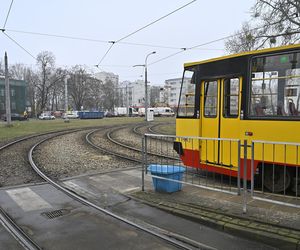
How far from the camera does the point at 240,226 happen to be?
475cm

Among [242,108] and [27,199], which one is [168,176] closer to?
[242,108]

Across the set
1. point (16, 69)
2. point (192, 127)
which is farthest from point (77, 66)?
point (192, 127)

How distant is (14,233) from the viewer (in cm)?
499

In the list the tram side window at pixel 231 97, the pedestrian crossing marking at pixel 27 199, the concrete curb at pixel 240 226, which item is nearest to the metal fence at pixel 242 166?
the concrete curb at pixel 240 226

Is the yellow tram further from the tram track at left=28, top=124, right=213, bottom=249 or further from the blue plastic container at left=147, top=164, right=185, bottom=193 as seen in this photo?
the tram track at left=28, top=124, right=213, bottom=249

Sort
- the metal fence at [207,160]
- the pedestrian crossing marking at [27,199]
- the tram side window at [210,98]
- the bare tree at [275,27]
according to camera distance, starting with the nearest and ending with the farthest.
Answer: the pedestrian crossing marking at [27,199]
the metal fence at [207,160]
the tram side window at [210,98]
the bare tree at [275,27]

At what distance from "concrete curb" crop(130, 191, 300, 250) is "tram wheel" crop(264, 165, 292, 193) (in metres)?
1.74

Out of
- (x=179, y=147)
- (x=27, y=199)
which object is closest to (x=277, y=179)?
(x=179, y=147)

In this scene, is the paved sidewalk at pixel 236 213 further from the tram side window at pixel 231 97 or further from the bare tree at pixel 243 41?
the bare tree at pixel 243 41

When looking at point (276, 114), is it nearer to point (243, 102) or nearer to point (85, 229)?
point (243, 102)

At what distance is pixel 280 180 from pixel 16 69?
97.5 metres

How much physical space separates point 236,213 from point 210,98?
3407 millimetres

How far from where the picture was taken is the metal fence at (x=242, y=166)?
5559 mm

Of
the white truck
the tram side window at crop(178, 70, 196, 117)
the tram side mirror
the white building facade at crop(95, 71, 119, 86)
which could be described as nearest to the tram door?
the tram side window at crop(178, 70, 196, 117)
